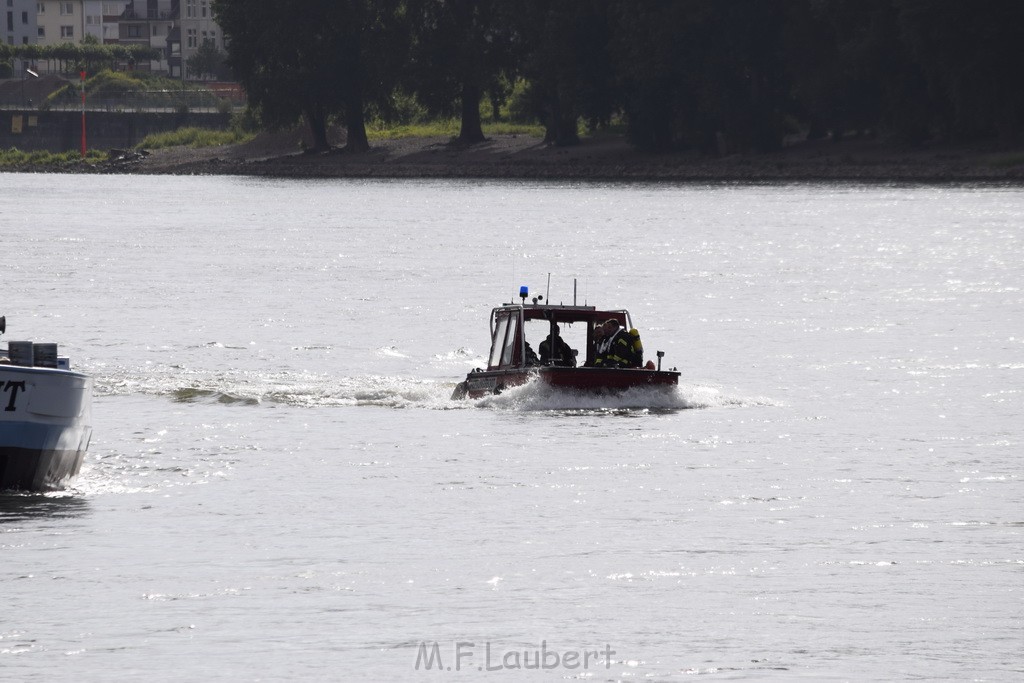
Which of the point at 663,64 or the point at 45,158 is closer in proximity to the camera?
the point at 663,64

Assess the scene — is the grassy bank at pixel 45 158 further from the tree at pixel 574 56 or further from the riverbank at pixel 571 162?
the tree at pixel 574 56

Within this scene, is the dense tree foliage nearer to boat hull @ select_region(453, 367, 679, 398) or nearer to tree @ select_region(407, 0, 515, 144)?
tree @ select_region(407, 0, 515, 144)

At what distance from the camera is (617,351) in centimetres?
3203

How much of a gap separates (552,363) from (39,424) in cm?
1225

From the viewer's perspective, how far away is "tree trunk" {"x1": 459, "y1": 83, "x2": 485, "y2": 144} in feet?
486

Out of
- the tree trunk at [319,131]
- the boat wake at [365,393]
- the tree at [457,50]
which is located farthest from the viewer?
the tree trunk at [319,131]

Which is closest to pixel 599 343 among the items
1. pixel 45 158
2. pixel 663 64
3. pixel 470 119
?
pixel 663 64

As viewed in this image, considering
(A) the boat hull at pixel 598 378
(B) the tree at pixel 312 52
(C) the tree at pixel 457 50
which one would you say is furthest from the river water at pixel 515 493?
(B) the tree at pixel 312 52

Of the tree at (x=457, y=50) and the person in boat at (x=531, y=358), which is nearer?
the person in boat at (x=531, y=358)

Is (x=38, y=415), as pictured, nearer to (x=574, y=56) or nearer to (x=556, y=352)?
(x=556, y=352)

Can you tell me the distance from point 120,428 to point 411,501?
814cm

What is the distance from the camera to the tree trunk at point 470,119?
148 metres


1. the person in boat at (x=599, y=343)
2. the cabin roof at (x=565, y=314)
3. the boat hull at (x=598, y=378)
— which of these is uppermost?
the cabin roof at (x=565, y=314)

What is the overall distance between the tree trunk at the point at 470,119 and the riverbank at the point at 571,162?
0.79 m
